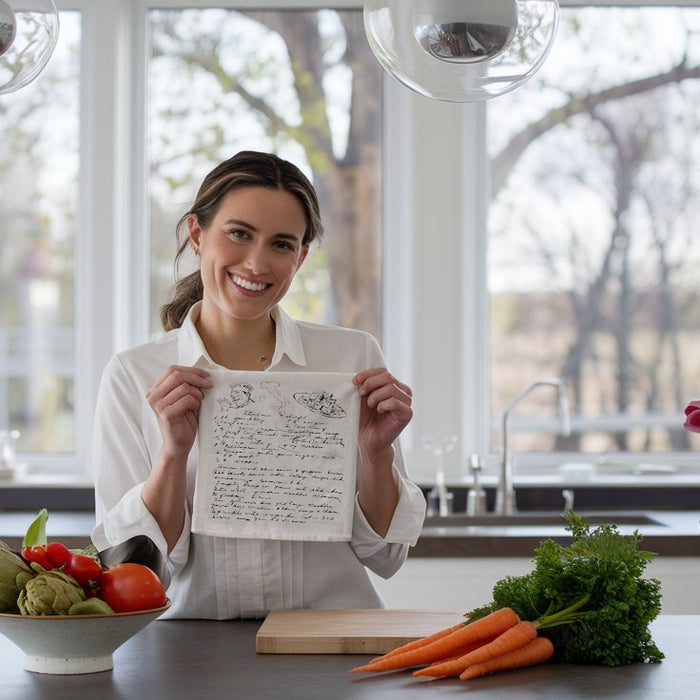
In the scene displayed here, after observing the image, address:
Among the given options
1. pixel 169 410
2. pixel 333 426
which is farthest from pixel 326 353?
pixel 169 410

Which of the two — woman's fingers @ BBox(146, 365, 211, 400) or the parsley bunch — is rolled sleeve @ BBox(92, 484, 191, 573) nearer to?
woman's fingers @ BBox(146, 365, 211, 400)

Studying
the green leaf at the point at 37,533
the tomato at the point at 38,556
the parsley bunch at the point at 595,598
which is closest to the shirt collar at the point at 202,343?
the green leaf at the point at 37,533

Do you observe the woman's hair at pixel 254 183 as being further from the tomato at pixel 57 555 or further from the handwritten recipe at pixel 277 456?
the tomato at pixel 57 555

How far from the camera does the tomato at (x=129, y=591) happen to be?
1.64 meters

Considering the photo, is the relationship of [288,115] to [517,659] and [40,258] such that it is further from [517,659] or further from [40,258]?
[517,659]

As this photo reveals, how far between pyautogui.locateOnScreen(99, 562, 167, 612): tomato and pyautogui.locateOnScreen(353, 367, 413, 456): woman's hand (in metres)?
0.54

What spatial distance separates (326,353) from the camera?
228cm

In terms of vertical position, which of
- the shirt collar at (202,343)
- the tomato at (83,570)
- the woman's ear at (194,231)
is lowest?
the tomato at (83,570)

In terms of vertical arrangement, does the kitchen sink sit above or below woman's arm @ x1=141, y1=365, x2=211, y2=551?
below

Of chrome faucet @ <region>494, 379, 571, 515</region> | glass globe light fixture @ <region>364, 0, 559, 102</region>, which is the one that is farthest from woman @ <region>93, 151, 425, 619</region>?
chrome faucet @ <region>494, 379, 571, 515</region>

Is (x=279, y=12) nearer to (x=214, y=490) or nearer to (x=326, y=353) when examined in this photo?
(x=326, y=353)

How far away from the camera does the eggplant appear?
206 centimetres

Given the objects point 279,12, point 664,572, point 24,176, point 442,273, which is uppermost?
point 279,12

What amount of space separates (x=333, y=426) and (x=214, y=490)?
9.1 inches
